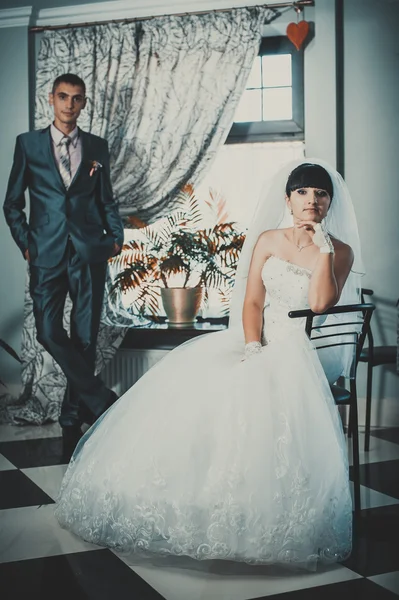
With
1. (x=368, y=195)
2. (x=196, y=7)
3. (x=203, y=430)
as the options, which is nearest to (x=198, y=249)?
(x=368, y=195)

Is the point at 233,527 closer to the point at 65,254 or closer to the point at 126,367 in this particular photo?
the point at 65,254

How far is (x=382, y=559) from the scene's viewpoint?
2.38m

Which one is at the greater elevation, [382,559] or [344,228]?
[344,228]

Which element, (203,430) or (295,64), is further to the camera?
(295,64)

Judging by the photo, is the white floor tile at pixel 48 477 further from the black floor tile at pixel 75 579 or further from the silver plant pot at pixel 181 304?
the silver plant pot at pixel 181 304

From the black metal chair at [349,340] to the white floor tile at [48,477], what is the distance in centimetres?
115

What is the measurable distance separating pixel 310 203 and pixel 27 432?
2275 millimetres

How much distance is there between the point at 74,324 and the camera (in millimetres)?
4086

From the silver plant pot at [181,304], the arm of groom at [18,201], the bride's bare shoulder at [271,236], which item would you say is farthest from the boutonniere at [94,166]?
the bride's bare shoulder at [271,236]

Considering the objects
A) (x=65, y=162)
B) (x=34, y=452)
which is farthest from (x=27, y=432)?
(x=65, y=162)

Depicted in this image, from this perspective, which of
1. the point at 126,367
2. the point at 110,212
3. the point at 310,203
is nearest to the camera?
the point at 310,203

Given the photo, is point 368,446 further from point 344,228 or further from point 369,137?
point 369,137

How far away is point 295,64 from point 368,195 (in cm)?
91

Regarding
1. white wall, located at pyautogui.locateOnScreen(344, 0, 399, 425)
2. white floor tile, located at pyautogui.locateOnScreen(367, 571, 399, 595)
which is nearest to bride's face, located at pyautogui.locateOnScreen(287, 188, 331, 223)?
white floor tile, located at pyautogui.locateOnScreen(367, 571, 399, 595)
